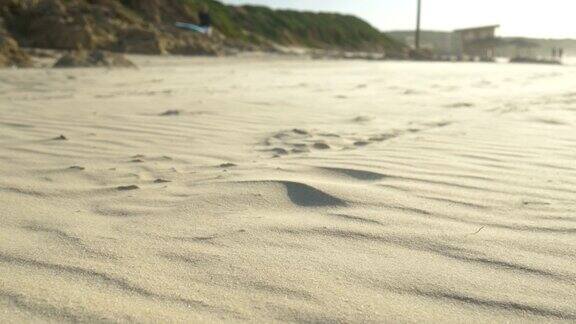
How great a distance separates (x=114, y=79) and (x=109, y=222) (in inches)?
237

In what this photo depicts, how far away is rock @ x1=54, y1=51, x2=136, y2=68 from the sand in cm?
580

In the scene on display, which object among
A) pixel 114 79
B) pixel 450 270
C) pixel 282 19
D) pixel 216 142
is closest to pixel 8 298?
pixel 450 270

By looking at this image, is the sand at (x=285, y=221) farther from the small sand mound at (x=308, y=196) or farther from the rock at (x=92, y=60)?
the rock at (x=92, y=60)

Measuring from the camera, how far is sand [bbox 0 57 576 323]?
1232mm

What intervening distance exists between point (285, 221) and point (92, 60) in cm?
854

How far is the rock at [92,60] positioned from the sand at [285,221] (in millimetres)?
5803

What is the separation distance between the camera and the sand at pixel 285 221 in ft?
4.04

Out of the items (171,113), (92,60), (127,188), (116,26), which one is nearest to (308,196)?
(127,188)

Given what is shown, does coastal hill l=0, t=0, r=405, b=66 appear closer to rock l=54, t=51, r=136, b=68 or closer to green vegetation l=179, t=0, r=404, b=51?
green vegetation l=179, t=0, r=404, b=51

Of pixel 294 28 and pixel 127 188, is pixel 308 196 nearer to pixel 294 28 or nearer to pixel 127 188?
pixel 127 188

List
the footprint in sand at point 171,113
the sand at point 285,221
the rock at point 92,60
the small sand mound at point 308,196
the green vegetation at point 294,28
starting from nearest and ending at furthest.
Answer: the sand at point 285,221, the small sand mound at point 308,196, the footprint in sand at point 171,113, the rock at point 92,60, the green vegetation at point 294,28

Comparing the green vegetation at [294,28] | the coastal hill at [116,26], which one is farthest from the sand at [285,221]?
the green vegetation at [294,28]

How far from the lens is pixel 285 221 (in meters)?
1.77

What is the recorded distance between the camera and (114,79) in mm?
7426
